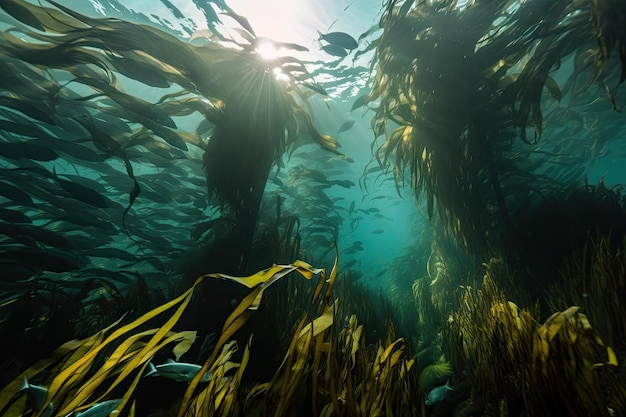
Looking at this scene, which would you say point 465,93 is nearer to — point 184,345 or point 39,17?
point 184,345

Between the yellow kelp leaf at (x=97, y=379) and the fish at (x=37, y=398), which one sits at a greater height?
the yellow kelp leaf at (x=97, y=379)

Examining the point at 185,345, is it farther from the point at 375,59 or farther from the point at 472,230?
the point at 375,59

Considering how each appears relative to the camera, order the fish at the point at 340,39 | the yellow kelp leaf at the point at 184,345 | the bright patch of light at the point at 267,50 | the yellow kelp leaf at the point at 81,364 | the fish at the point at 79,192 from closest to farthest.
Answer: the yellow kelp leaf at the point at 81,364 < the yellow kelp leaf at the point at 184,345 < the fish at the point at 79,192 < the bright patch of light at the point at 267,50 < the fish at the point at 340,39

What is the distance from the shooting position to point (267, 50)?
341 centimetres

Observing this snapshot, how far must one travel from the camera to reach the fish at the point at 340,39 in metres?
3.93

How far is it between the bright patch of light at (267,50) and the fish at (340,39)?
95 centimetres

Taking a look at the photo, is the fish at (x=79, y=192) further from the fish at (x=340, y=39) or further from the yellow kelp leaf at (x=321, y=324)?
the fish at (x=340, y=39)

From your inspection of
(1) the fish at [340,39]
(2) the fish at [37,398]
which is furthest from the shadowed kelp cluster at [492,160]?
(2) the fish at [37,398]

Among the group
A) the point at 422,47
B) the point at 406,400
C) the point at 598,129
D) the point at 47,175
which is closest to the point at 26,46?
the point at 47,175

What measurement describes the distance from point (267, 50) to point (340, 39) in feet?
4.31

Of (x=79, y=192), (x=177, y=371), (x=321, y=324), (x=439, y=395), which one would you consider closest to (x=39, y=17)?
(x=79, y=192)

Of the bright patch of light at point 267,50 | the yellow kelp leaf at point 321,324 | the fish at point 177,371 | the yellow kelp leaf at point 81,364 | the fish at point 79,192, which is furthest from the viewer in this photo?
the bright patch of light at point 267,50

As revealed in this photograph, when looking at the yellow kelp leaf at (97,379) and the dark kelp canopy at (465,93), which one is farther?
the dark kelp canopy at (465,93)

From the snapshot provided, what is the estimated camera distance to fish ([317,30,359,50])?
3.93m
